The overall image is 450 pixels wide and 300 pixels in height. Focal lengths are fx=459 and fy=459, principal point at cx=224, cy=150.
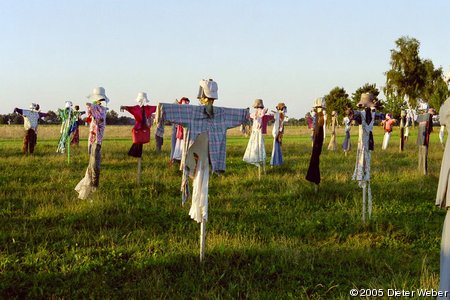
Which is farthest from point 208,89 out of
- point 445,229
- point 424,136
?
point 424,136

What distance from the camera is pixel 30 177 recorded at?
15.2 m

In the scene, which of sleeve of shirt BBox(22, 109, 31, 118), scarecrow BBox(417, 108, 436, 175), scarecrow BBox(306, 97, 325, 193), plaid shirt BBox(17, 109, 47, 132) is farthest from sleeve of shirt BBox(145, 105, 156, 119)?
plaid shirt BBox(17, 109, 47, 132)

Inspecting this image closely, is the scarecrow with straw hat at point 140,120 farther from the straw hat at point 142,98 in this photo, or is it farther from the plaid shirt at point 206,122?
the plaid shirt at point 206,122

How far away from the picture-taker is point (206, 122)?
7.27 m

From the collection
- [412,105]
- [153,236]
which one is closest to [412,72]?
[412,105]

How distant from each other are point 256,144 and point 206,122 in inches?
411

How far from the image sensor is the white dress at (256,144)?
17109 mm

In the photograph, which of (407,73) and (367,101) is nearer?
(367,101)

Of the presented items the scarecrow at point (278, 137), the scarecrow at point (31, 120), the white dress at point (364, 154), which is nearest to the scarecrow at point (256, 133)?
the scarecrow at point (278, 137)

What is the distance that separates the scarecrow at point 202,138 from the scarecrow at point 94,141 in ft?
16.8

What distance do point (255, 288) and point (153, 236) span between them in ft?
9.83

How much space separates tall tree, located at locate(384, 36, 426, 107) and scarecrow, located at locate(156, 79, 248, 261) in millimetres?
66827

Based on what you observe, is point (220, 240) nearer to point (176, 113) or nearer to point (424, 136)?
point (176, 113)

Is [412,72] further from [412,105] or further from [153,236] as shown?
[153,236]
